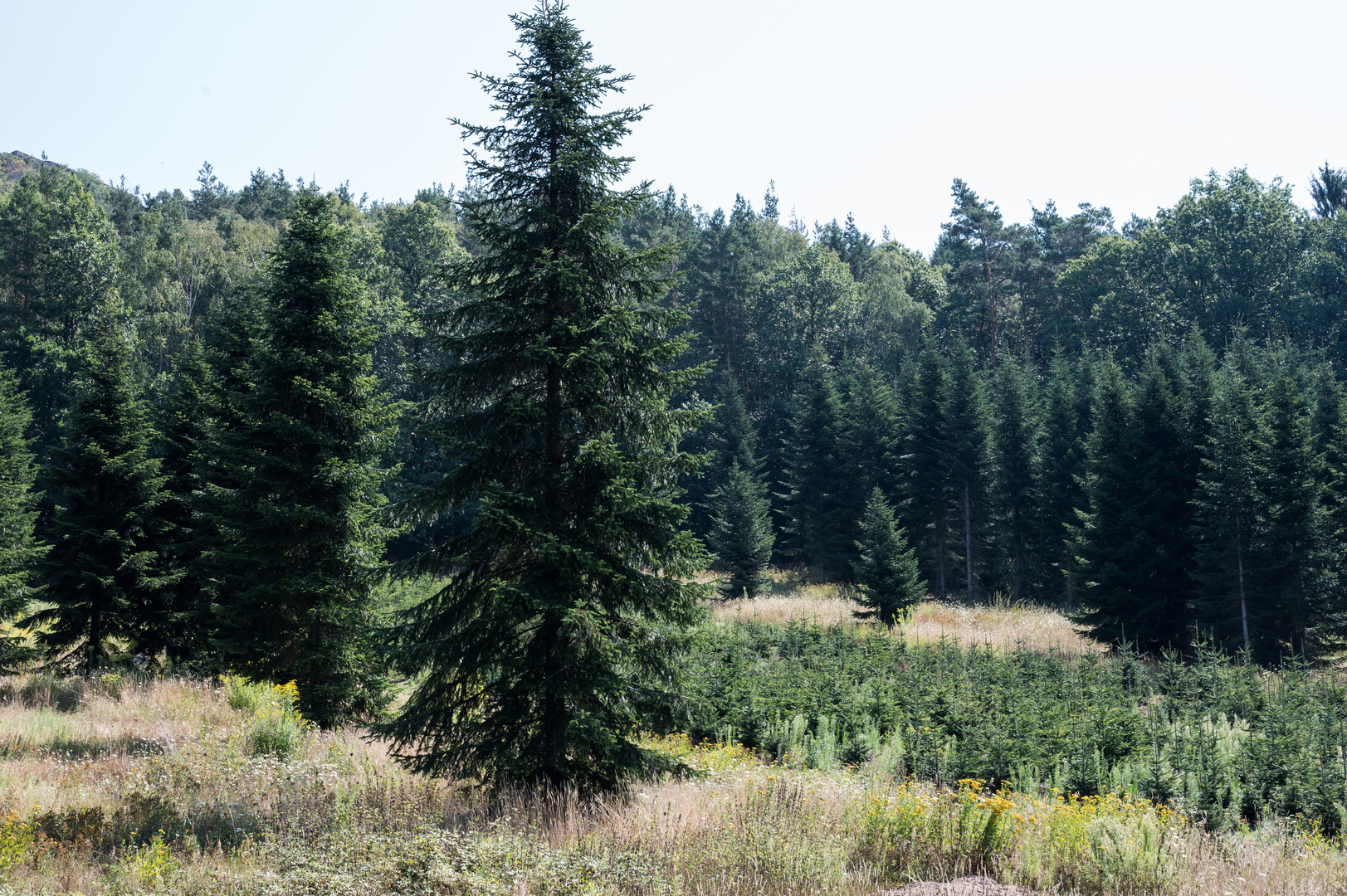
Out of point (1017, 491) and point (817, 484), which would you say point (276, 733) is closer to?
point (1017, 491)

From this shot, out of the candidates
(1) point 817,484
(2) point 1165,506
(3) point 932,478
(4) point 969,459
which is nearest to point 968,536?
(3) point 932,478

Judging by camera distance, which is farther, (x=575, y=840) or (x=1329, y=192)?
(x=1329, y=192)

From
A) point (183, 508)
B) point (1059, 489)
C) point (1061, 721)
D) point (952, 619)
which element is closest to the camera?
point (1061, 721)

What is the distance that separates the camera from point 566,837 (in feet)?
24.2

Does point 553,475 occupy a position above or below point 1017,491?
below

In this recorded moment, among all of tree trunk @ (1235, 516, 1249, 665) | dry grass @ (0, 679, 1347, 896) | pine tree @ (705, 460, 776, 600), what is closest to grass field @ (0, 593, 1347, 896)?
dry grass @ (0, 679, 1347, 896)

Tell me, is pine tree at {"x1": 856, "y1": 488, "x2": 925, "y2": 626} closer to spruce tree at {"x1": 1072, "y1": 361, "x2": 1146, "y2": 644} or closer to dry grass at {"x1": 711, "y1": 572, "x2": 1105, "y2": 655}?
dry grass at {"x1": 711, "y1": 572, "x2": 1105, "y2": 655}

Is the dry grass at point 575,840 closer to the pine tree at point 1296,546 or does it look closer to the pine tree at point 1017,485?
the pine tree at point 1296,546

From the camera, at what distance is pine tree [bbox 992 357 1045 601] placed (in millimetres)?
43656

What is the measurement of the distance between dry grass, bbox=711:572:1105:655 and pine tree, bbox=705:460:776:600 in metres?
1.28

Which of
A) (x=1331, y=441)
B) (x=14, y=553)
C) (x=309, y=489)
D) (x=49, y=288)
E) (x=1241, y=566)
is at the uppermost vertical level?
(x=49, y=288)

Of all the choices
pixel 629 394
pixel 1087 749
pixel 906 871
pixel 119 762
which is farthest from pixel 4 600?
pixel 1087 749

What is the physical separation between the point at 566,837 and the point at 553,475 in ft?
11.9

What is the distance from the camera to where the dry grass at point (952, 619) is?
96.0ft
